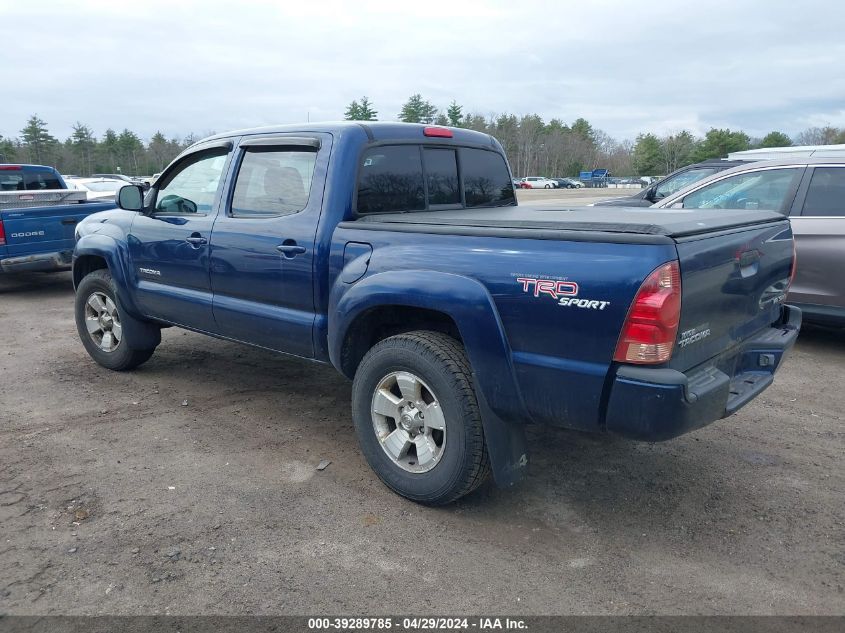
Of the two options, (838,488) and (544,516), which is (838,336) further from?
(544,516)

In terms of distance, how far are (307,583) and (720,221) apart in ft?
8.09

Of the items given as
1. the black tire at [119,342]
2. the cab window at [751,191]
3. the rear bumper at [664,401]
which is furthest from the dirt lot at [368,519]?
the cab window at [751,191]

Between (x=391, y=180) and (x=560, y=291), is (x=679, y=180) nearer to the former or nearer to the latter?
(x=391, y=180)

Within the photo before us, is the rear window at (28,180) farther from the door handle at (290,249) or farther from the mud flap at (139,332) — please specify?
the door handle at (290,249)

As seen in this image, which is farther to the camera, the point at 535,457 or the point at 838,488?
the point at 535,457

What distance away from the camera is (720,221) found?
3125 mm

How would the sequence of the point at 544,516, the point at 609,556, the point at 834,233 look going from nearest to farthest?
1. the point at 609,556
2. the point at 544,516
3. the point at 834,233

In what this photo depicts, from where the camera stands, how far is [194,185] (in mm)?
4910

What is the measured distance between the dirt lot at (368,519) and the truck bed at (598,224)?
144 centimetres

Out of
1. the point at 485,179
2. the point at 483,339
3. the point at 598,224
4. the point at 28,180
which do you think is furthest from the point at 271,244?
the point at 28,180

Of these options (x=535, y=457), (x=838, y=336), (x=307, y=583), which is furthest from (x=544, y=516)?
(x=838, y=336)

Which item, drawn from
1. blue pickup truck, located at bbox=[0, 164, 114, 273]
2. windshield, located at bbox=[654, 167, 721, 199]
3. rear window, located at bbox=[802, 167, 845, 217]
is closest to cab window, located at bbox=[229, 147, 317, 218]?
rear window, located at bbox=[802, 167, 845, 217]

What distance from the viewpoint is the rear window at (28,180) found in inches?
420

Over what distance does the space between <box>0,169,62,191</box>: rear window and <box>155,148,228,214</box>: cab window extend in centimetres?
725
